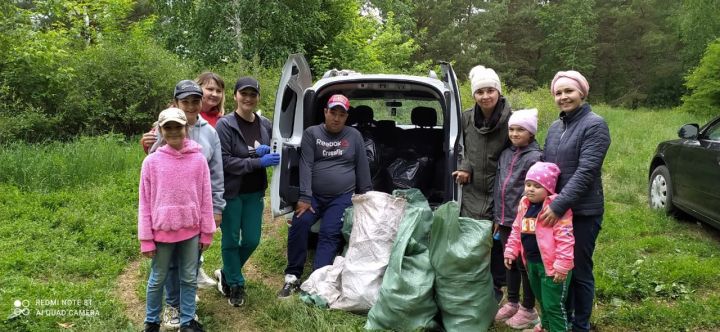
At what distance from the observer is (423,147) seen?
535 cm

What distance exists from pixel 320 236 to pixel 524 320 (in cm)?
173

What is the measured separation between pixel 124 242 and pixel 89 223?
71 cm

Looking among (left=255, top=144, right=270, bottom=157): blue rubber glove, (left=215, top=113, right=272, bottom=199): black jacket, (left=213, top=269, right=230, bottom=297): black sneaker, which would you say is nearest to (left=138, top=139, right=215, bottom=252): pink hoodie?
(left=215, top=113, right=272, bottom=199): black jacket

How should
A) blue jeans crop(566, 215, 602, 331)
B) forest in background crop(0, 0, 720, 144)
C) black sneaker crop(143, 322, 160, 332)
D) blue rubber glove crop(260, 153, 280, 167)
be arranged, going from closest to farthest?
blue jeans crop(566, 215, 602, 331), black sneaker crop(143, 322, 160, 332), blue rubber glove crop(260, 153, 280, 167), forest in background crop(0, 0, 720, 144)

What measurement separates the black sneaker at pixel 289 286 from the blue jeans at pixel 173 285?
2.70ft

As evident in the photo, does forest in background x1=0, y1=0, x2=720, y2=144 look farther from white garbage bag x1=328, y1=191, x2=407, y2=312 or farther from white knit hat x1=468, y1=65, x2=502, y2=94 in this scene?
white knit hat x1=468, y1=65, x2=502, y2=94

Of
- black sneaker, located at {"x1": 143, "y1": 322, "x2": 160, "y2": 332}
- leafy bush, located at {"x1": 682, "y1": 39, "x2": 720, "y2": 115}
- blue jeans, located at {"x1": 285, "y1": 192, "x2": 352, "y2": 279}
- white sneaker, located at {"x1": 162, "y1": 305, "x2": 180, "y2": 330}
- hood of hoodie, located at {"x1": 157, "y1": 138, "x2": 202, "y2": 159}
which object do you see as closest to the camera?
hood of hoodie, located at {"x1": 157, "y1": 138, "x2": 202, "y2": 159}

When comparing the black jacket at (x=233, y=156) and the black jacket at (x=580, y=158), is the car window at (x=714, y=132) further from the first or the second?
the black jacket at (x=233, y=156)

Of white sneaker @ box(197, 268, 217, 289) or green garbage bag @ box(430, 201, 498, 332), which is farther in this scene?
white sneaker @ box(197, 268, 217, 289)

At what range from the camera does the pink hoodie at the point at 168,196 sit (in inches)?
115

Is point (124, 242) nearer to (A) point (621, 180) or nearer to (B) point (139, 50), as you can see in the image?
(B) point (139, 50)

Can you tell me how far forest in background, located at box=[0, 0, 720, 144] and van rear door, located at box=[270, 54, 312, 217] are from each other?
6.34 meters

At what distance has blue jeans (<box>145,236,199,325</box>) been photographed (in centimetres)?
305

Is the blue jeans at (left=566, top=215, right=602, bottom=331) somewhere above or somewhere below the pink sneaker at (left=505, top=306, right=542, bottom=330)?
above
